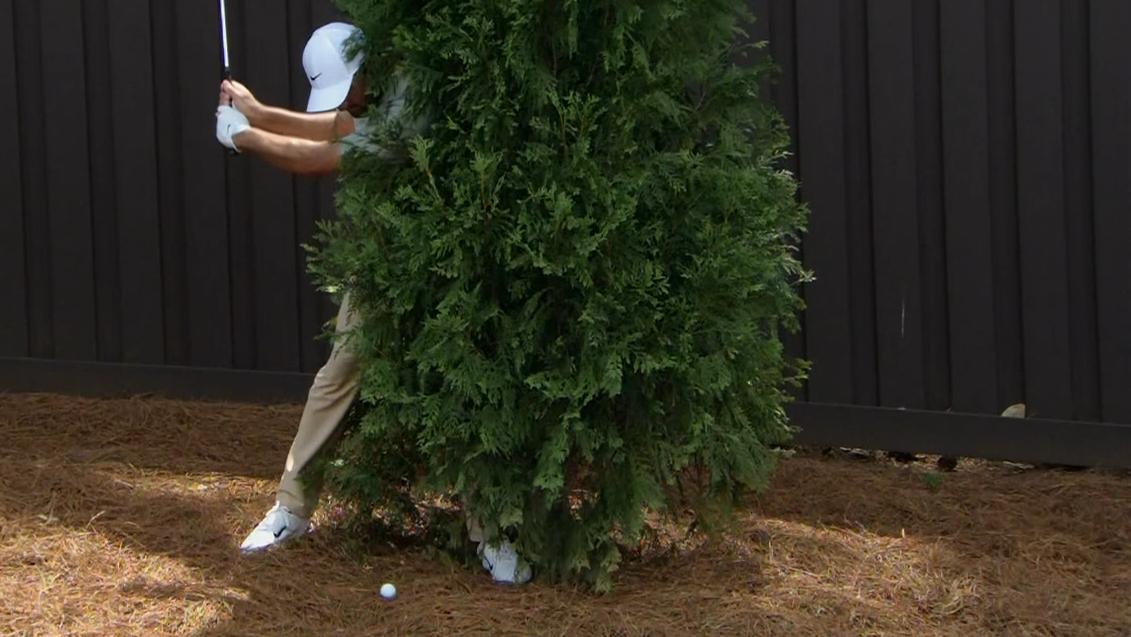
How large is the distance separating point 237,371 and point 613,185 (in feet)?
11.1

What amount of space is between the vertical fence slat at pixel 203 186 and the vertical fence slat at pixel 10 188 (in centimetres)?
87

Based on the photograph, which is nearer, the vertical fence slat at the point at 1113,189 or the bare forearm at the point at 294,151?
the bare forearm at the point at 294,151

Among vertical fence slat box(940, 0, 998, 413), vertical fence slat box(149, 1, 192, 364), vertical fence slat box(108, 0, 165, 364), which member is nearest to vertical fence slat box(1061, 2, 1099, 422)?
vertical fence slat box(940, 0, 998, 413)

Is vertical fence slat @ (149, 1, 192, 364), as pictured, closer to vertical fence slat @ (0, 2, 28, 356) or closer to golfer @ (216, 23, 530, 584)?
vertical fence slat @ (0, 2, 28, 356)

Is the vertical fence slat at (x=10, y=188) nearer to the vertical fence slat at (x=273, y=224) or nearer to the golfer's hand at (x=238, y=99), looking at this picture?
the vertical fence slat at (x=273, y=224)

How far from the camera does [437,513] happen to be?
16.5 feet

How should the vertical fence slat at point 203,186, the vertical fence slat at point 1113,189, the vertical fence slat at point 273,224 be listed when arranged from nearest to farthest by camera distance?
the vertical fence slat at point 1113,189
the vertical fence slat at point 273,224
the vertical fence slat at point 203,186

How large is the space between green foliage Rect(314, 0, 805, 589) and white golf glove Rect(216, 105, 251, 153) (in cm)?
A: 42

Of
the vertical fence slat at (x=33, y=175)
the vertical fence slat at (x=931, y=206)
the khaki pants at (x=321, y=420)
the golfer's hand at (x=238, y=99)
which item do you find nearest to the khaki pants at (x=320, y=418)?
the khaki pants at (x=321, y=420)

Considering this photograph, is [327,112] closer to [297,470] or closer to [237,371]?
[297,470]

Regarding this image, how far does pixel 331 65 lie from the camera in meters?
4.80

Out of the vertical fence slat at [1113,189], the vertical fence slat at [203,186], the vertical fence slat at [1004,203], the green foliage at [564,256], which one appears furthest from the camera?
the vertical fence slat at [203,186]

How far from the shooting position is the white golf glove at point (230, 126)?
192 inches

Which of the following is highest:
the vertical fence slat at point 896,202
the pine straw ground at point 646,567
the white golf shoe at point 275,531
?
the vertical fence slat at point 896,202
